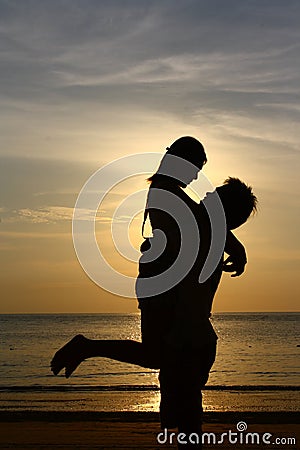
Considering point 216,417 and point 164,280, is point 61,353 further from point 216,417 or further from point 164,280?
point 216,417

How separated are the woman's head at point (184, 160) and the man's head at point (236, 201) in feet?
0.64

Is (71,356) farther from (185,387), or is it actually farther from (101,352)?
(185,387)

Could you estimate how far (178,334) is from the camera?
11.9ft

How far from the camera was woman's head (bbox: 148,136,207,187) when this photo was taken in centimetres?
377

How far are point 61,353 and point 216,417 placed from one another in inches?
388

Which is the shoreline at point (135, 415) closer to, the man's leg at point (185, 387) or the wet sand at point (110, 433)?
the wet sand at point (110, 433)

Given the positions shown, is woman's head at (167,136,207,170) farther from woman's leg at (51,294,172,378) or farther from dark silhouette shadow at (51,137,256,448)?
woman's leg at (51,294,172,378)

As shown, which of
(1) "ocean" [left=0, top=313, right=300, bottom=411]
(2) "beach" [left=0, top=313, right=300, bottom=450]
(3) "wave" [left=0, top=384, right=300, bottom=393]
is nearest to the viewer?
(2) "beach" [left=0, top=313, right=300, bottom=450]

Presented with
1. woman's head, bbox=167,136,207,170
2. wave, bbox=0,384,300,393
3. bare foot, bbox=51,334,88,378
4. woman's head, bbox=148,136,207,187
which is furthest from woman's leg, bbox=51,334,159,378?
wave, bbox=0,384,300,393

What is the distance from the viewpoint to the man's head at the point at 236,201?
12.6ft

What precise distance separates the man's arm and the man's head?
94mm

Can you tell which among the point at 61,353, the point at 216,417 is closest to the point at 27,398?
the point at 216,417

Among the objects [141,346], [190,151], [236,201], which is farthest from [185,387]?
[190,151]

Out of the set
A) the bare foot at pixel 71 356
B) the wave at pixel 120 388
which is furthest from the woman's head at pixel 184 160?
the wave at pixel 120 388
